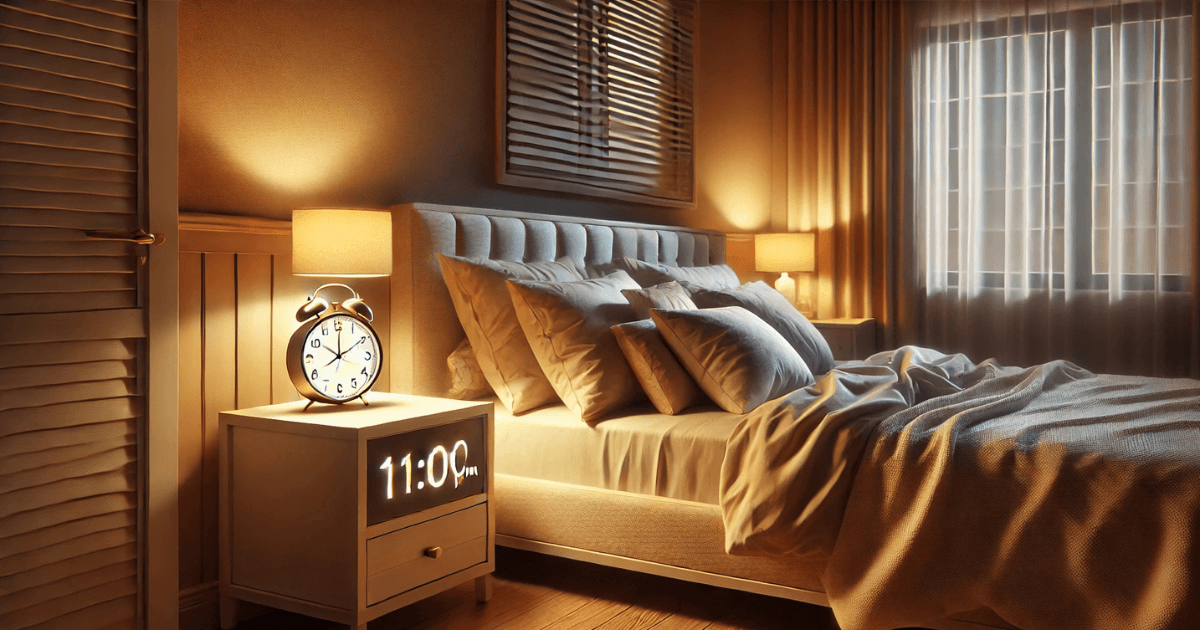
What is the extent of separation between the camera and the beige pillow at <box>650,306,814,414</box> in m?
2.49

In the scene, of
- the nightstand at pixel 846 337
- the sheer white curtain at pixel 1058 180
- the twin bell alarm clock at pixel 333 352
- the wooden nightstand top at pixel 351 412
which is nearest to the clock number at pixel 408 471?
the wooden nightstand top at pixel 351 412

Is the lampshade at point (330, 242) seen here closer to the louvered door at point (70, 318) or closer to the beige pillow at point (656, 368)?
the louvered door at point (70, 318)

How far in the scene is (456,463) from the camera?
2.34m

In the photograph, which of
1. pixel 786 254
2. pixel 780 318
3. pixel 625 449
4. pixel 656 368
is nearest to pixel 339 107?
pixel 656 368

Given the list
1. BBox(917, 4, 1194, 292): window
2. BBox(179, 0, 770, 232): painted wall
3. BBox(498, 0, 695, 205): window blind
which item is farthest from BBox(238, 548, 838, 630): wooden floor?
BBox(917, 4, 1194, 292): window

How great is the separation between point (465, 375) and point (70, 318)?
1.22 metres

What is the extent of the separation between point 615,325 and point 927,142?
9.13 ft

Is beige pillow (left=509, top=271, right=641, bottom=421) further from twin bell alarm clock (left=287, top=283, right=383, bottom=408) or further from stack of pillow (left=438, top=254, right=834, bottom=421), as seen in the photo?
twin bell alarm clock (left=287, top=283, right=383, bottom=408)

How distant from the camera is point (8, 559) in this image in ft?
5.49

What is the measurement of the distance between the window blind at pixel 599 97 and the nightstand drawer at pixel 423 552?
1.46 m

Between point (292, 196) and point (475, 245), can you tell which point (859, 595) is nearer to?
point (475, 245)

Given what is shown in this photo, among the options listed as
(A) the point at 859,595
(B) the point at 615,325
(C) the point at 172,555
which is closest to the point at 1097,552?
(A) the point at 859,595

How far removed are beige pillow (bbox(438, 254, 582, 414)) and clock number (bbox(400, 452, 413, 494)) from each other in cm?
56

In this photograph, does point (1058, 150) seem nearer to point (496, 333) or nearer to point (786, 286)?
point (786, 286)
